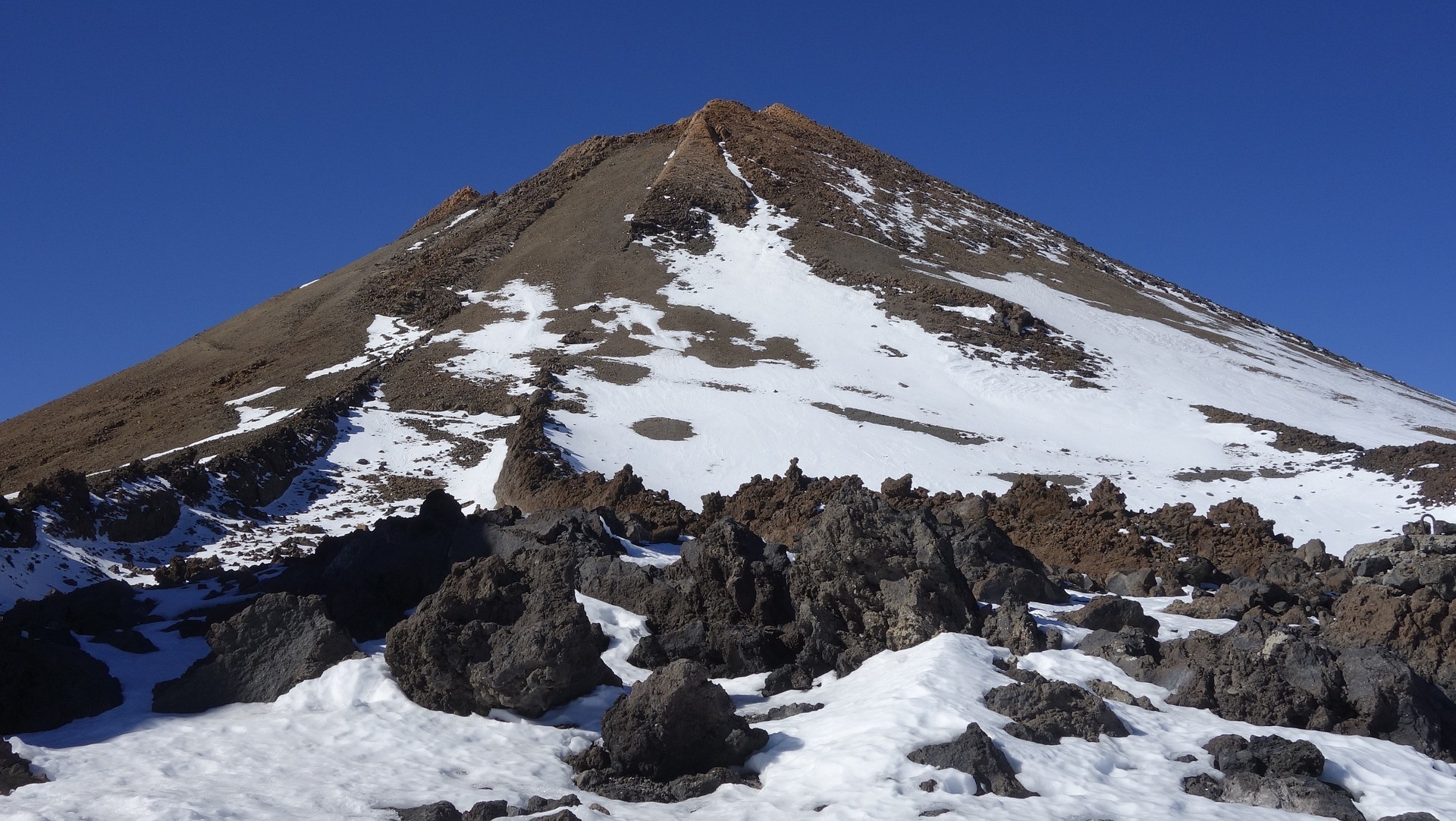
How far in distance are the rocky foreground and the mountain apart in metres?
0.06

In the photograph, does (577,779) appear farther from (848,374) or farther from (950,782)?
(848,374)

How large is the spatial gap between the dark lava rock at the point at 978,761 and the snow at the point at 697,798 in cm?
12

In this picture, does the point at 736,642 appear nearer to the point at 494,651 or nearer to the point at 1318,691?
the point at 494,651

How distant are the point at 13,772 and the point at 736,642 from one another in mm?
6178

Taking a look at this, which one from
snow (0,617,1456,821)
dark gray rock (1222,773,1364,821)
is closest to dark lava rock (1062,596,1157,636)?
snow (0,617,1456,821)

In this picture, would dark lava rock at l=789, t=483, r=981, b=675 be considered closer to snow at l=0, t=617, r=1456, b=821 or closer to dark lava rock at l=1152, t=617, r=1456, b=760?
snow at l=0, t=617, r=1456, b=821

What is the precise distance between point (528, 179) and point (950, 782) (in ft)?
217

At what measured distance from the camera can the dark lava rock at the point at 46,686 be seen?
9.31 meters

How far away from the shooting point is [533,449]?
2688 centimetres

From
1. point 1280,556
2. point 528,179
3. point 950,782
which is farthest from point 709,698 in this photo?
point 528,179

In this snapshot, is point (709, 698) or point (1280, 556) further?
point (1280, 556)

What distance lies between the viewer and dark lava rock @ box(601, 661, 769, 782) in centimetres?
851

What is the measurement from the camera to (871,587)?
11367 millimetres

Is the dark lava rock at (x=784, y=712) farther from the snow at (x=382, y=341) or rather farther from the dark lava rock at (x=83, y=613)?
the snow at (x=382, y=341)
